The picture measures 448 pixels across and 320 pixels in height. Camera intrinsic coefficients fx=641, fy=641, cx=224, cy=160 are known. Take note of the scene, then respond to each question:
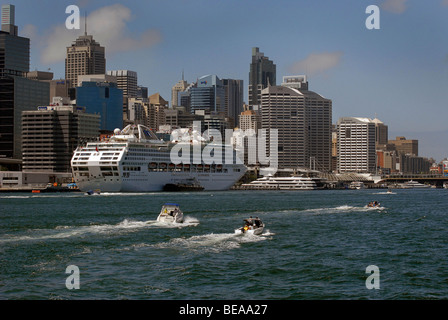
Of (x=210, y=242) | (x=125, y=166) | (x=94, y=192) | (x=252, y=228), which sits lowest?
(x=94, y=192)

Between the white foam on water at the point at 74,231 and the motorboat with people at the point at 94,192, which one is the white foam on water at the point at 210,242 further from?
the motorboat with people at the point at 94,192

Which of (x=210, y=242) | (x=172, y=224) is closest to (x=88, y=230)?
(x=172, y=224)

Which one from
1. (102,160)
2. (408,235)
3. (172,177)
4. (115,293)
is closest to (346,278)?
(115,293)

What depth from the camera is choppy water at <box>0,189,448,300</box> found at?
34.2 m

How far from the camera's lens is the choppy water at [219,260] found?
3422 cm

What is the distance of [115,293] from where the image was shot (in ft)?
109

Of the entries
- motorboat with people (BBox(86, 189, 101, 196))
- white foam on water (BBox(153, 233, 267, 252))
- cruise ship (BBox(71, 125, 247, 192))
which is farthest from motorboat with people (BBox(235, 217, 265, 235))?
cruise ship (BBox(71, 125, 247, 192))

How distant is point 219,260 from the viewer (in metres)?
43.6

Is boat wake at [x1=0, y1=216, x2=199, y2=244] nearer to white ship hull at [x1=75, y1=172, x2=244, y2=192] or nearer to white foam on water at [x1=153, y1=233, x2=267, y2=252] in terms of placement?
white foam on water at [x1=153, y1=233, x2=267, y2=252]

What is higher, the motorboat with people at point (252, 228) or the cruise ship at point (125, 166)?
the cruise ship at point (125, 166)

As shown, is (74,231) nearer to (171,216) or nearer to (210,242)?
(171,216)

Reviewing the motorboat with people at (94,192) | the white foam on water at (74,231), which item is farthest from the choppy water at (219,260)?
the motorboat with people at (94,192)

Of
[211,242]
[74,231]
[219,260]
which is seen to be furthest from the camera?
[74,231]

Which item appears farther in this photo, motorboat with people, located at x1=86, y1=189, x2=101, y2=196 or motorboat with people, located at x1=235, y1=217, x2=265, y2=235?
motorboat with people, located at x1=86, y1=189, x2=101, y2=196
